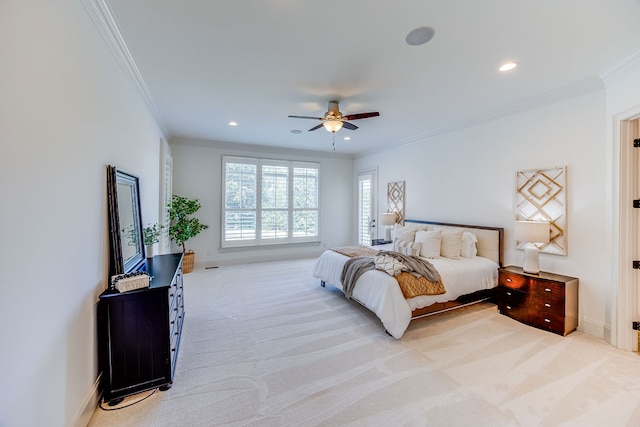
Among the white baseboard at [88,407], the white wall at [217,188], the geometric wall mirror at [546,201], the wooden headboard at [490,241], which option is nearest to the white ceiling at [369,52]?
the geometric wall mirror at [546,201]

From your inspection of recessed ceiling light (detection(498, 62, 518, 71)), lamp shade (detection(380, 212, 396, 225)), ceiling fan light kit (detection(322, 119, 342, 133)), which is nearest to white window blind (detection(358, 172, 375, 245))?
lamp shade (detection(380, 212, 396, 225))

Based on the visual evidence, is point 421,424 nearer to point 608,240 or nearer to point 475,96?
point 608,240

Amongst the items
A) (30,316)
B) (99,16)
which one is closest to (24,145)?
(30,316)

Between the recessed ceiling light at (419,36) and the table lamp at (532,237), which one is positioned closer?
the recessed ceiling light at (419,36)

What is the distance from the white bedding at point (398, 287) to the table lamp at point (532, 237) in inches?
19.7

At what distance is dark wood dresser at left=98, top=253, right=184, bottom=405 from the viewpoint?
1.89 metres

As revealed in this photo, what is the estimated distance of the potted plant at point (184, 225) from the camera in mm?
5281

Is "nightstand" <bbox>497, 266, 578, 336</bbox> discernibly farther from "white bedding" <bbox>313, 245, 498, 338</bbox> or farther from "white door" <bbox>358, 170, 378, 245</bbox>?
"white door" <bbox>358, 170, 378, 245</bbox>

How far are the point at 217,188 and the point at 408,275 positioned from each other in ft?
15.8

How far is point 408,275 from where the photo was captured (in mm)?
3053

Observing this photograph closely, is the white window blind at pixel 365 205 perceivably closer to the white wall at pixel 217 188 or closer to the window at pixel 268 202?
the white wall at pixel 217 188

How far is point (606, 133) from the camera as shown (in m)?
2.79

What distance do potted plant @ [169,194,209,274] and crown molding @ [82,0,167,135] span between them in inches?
102

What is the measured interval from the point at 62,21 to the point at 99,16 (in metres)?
0.55
